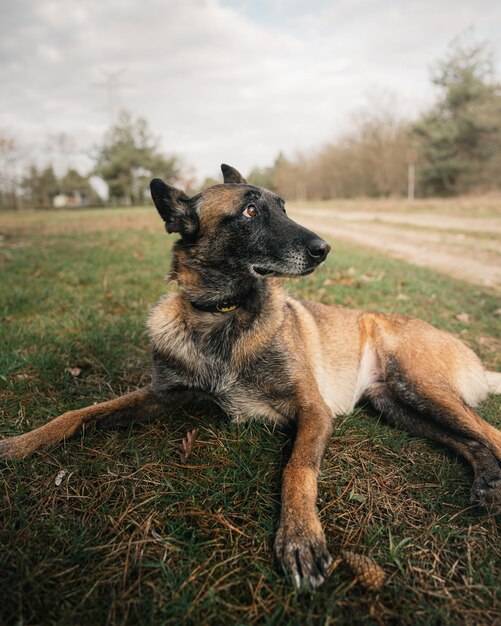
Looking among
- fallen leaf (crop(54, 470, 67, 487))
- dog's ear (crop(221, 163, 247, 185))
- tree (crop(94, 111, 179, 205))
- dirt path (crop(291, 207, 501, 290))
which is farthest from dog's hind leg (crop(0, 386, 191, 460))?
tree (crop(94, 111, 179, 205))

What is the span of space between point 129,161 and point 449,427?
58.2m

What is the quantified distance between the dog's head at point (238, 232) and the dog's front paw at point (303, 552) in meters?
1.58

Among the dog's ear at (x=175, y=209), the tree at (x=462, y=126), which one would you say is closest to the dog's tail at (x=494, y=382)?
the dog's ear at (x=175, y=209)

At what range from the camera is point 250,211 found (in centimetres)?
288

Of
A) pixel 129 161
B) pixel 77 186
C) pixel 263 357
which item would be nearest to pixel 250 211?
pixel 263 357

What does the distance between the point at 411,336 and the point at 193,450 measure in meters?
1.97

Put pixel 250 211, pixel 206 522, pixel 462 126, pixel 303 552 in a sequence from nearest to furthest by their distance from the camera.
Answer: pixel 303 552 → pixel 206 522 → pixel 250 211 → pixel 462 126

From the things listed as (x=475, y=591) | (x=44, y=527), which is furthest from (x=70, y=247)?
(x=475, y=591)

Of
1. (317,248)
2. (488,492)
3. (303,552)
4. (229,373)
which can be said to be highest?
(317,248)

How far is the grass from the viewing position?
4.86 feet

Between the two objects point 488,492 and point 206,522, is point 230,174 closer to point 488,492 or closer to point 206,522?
point 206,522

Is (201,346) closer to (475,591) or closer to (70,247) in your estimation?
(475,591)

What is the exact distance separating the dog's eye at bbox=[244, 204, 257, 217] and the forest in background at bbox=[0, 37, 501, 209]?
6987 millimetres

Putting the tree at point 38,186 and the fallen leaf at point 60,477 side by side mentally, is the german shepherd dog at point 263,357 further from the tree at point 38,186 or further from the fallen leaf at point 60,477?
the tree at point 38,186
